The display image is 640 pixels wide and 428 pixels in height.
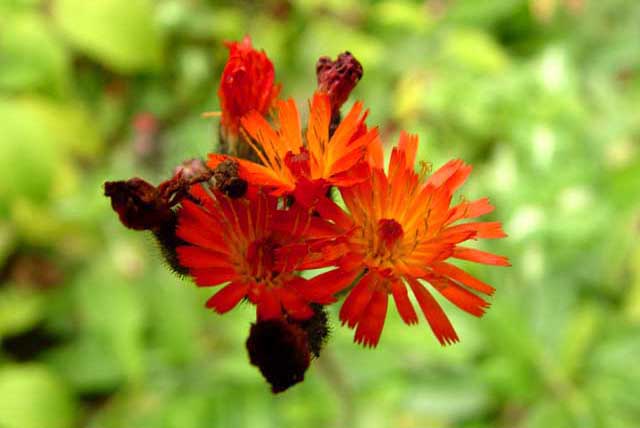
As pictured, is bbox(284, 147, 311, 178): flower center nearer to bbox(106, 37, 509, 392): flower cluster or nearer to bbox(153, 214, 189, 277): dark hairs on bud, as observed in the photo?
bbox(106, 37, 509, 392): flower cluster

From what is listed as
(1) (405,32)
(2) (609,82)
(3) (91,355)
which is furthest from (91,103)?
(2) (609,82)

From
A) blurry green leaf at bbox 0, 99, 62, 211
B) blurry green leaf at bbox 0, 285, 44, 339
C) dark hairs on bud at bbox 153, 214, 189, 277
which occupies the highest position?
blurry green leaf at bbox 0, 99, 62, 211

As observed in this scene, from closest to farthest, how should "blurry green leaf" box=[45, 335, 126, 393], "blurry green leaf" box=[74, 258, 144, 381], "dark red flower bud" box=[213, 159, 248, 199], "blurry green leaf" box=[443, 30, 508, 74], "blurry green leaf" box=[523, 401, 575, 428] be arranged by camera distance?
"dark red flower bud" box=[213, 159, 248, 199]
"blurry green leaf" box=[523, 401, 575, 428]
"blurry green leaf" box=[74, 258, 144, 381]
"blurry green leaf" box=[45, 335, 126, 393]
"blurry green leaf" box=[443, 30, 508, 74]

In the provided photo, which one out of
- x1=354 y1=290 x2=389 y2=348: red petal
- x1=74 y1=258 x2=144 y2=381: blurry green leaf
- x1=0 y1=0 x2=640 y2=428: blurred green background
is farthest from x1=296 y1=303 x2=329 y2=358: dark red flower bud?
x1=74 y1=258 x2=144 y2=381: blurry green leaf

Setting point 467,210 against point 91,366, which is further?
point 91,366

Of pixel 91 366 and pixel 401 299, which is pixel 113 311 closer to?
pixel 91 366

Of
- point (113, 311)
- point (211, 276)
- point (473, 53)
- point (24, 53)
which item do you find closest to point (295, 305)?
point (211, 276)

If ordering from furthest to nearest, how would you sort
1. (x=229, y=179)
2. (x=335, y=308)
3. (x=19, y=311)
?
(x=19, y=311), (x=335, y=308), (x=229, y=179)

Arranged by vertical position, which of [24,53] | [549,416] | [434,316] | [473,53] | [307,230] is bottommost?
[549,416]
